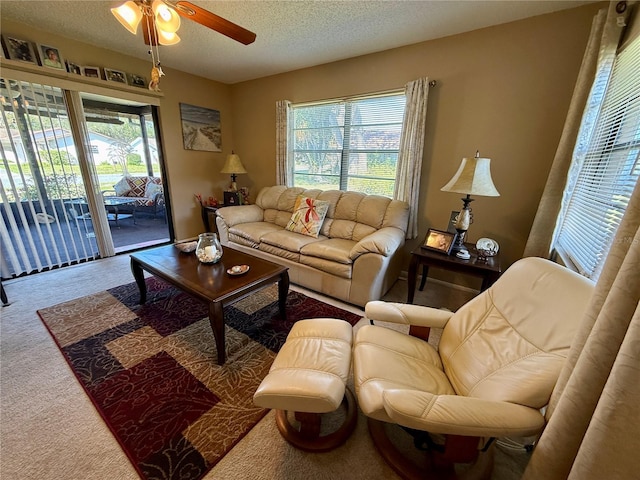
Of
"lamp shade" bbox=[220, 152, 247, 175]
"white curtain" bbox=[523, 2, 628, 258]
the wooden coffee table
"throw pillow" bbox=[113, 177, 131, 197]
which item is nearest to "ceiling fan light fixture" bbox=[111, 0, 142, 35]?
the wooden coffee table

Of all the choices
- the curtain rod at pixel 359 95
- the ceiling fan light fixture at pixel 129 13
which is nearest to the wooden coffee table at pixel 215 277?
the ceiling fan light fixture at pixel 129 13

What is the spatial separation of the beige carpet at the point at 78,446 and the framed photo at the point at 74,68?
9.51ft

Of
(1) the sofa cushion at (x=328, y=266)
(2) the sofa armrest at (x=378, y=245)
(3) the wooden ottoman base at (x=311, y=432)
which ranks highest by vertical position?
(2) the sofa armrest at (x=378, y=245)

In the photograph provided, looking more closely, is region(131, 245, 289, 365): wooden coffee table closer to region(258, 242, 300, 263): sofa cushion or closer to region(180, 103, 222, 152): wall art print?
region(258, 242, 300, 263): sofa cushion

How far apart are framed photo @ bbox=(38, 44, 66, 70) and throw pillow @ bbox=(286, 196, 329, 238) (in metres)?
2.96

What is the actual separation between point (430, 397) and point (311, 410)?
0.47 meters

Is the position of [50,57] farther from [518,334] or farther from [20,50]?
[518,334]

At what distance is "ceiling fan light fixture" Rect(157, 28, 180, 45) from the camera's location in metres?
1.67

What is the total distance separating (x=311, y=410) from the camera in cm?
104

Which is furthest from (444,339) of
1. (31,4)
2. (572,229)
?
(31,4)

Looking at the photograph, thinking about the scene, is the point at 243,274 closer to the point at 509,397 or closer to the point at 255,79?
the point at 509,397

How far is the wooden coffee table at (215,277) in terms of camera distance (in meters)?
1.64

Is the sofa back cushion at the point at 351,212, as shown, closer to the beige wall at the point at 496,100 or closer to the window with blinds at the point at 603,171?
the beige wall at the point at 496,100

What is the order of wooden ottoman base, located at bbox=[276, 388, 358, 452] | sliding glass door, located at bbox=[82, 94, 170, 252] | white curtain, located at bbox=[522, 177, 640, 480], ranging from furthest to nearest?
1. sliding glass door, located at bbox=[82, 94, 170, 252]
2. wooden ottoman base, located at bbox=[276, 388, 358, 452]
3. white curtain, located at bbox=[522, 177, 640, 480]
